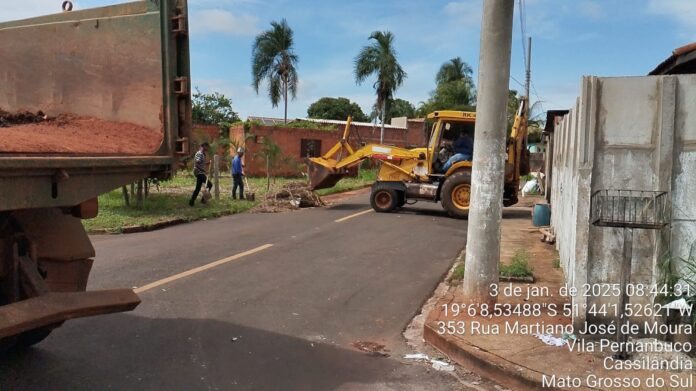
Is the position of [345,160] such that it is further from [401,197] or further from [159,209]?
[159,209]

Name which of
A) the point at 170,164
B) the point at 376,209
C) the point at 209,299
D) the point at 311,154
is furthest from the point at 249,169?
the point at 170,164

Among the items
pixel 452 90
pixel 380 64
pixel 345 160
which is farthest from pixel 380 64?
pixel 345 160

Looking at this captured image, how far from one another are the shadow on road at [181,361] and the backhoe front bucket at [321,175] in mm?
11307

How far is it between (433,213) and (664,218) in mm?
11444

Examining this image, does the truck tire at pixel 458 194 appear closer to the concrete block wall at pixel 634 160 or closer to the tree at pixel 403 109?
the concrete block wall at pixel 634 160

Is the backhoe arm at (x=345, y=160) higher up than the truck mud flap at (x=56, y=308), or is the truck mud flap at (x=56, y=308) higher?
the backhoe arm at (x=345, y=160)

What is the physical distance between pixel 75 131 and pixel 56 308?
165 cm

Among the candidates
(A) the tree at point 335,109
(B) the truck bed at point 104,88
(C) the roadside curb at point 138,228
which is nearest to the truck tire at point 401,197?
(C) the roadside curb at point 138,228

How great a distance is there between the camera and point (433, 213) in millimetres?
16188

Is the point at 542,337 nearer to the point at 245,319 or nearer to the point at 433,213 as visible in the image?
the point at 245,319

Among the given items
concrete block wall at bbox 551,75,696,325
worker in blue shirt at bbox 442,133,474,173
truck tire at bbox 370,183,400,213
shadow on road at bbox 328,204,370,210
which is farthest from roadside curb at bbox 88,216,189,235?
concrete block wall at bbox 551,75,696,325

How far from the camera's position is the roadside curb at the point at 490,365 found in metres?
4.33

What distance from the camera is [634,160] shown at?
193 inches

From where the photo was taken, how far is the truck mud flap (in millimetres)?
3189
